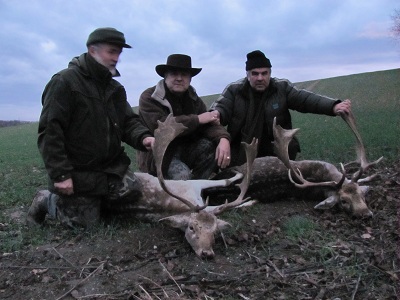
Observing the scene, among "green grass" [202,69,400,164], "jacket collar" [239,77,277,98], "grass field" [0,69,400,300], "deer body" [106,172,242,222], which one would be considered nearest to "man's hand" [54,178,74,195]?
"grass field" [0,69,400,300]

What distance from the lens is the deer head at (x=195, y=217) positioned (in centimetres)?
428

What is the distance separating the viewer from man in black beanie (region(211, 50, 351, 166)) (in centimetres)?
646

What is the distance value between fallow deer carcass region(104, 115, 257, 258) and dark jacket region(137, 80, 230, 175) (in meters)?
0.65

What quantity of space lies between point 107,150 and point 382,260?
285 centimetres

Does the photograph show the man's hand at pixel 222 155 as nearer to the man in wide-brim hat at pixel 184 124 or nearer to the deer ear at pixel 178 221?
the man in wide-brim hat at pixel 184 124

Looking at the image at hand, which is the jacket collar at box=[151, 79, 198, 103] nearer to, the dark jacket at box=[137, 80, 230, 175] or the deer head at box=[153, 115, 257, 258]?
the dark jacket at box=[137, 80, 230, 175]

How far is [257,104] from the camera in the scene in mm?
6656

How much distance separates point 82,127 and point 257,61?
260cm

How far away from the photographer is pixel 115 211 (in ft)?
17.6

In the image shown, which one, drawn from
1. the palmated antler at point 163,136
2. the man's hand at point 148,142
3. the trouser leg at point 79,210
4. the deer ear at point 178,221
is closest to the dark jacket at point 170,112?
the man's hand at point 148,142

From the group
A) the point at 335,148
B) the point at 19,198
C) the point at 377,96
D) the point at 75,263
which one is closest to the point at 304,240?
the point at 75,263

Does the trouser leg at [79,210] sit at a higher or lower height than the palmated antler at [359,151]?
lower

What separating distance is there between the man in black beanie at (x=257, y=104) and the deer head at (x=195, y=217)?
171 cm

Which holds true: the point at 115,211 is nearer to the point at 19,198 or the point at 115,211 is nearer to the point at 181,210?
the point at 181,210
